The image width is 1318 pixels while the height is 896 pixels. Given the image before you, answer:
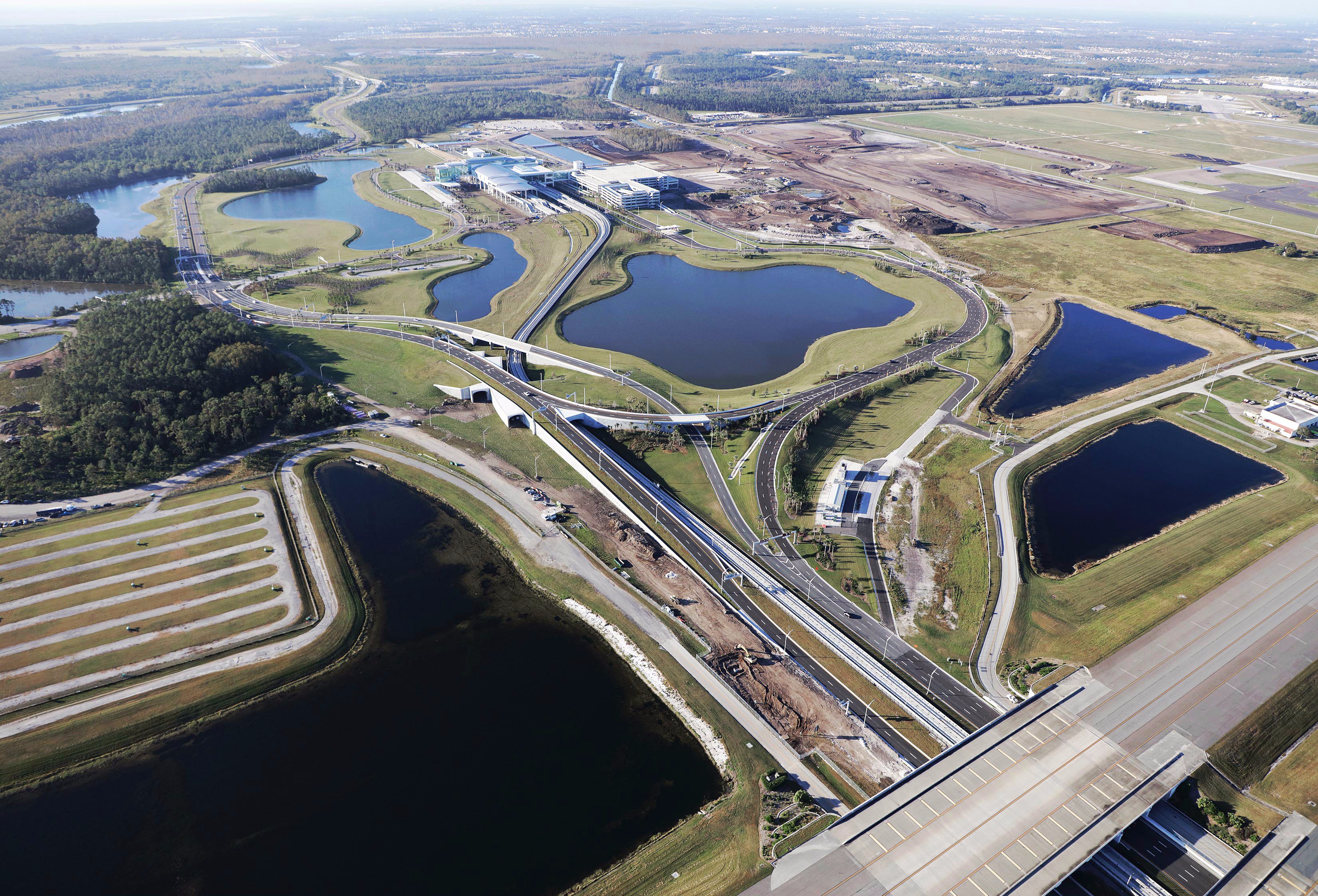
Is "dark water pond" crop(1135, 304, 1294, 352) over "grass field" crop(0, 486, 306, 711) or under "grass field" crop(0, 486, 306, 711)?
over

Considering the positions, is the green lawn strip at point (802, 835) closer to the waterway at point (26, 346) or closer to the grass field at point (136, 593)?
the grass field at point (136, 593)

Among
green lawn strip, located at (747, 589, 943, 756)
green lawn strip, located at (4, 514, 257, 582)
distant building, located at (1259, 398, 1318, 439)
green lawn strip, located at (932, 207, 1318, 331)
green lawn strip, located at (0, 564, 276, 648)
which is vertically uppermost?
green lawn strip, located at (932, 207, 1318, 331)

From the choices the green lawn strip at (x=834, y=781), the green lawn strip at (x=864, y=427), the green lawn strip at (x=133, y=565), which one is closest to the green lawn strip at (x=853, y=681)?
the green lawn strip at (x=834, y=781)

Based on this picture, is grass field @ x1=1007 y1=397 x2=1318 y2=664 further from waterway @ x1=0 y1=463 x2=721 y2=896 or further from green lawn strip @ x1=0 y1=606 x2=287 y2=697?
green lawn strip @ x1=0 y1=606 x2=287 y2=697

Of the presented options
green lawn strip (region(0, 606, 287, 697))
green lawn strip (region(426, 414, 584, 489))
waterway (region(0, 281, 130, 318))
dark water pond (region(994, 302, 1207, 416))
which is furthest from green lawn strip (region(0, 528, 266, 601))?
dark water pond (region(994, 302, 1207, 416))

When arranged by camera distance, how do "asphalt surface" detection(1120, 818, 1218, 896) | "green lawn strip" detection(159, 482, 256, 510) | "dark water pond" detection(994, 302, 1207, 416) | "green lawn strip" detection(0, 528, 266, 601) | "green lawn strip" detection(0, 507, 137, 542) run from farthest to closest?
"dark water pond" detection(994, 302, 1207, 416)
"green lawn strip" detection(159, 482, 256, 510)
"green lawn strip" detection(0, 507, 137, 542)
"green lawn strip" detection(0, 528, 266, 601)
"asphalt surface" detection(1120, 818, 1218, 896)

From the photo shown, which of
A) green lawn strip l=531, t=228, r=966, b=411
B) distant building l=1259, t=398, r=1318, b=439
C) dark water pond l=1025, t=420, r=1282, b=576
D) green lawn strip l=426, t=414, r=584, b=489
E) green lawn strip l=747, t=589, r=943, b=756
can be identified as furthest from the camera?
green lawn strip l=531, t=228, r=966, b=411
